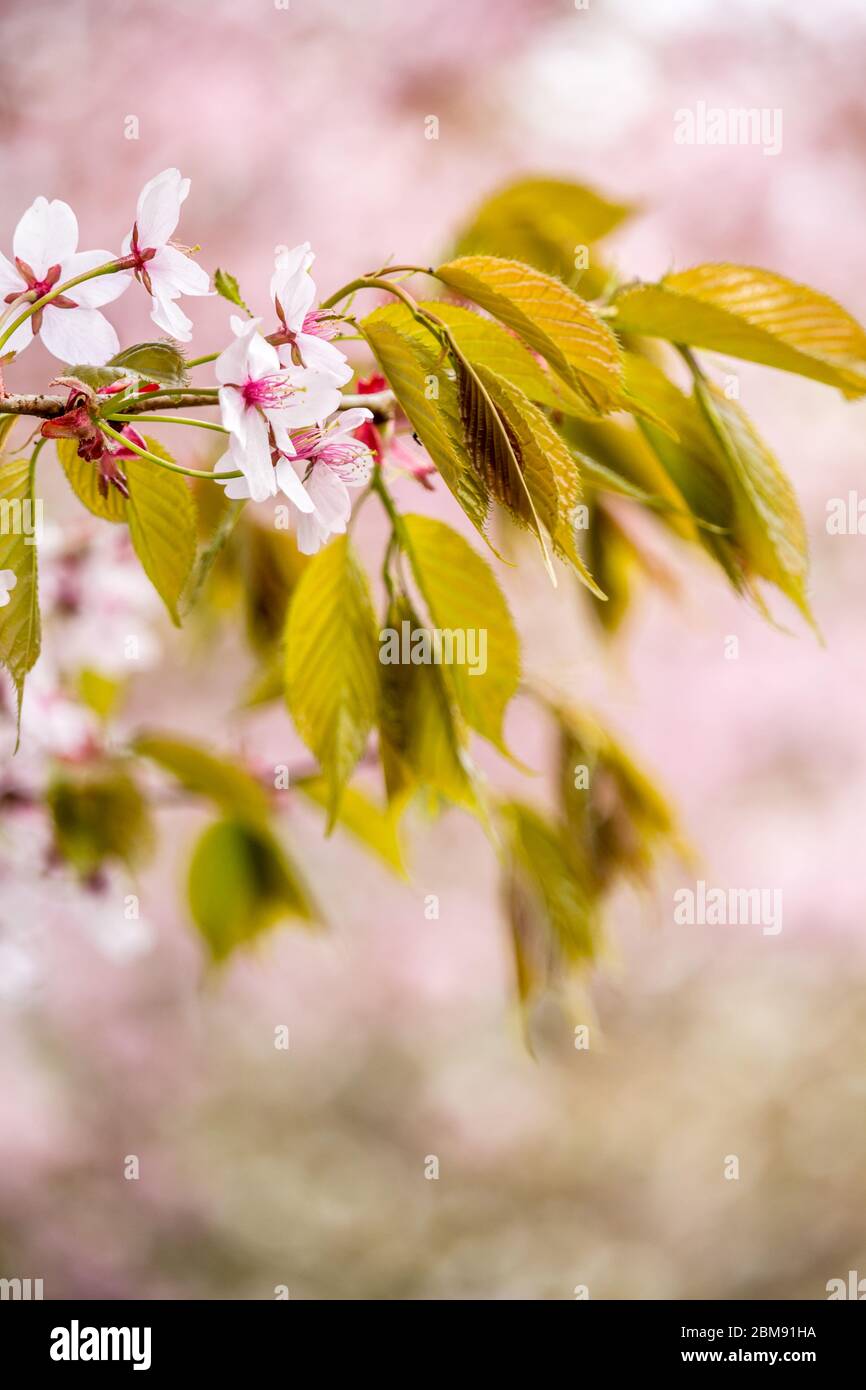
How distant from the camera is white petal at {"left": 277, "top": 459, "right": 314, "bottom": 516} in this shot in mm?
292

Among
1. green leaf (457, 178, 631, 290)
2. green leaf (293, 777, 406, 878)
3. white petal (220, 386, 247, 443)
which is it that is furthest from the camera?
green leaf (293, 777, 406, 878)

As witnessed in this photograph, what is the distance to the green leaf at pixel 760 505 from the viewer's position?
0.38 meters

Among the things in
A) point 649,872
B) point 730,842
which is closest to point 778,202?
point 730,842

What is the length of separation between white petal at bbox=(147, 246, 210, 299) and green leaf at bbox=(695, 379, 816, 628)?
16 cm

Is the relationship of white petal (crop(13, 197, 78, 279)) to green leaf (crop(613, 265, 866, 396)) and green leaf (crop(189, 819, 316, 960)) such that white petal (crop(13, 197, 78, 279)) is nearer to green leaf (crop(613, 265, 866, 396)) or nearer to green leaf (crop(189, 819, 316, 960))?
green leaf (crop(613, 265, 866, 396))

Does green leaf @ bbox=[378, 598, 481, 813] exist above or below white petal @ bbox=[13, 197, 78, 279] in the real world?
below

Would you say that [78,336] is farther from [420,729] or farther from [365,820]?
[365,820]

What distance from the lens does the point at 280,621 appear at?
62 cm

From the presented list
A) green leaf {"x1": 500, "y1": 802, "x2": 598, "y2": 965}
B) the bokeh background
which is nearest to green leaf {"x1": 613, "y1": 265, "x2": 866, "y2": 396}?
green leaf {"x1": 500, "y1": 802, "x2": 598, "y2": 965}

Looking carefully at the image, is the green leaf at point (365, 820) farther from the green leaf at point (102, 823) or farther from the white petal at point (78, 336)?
the white petal at point (78, 336)

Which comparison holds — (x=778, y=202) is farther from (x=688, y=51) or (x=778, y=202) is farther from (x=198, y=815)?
(x=198, y=815)

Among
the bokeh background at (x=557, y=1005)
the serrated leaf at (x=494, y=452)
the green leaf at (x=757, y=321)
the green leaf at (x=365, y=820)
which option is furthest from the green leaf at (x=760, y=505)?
the bokeh background at (x=557, y=1005)
